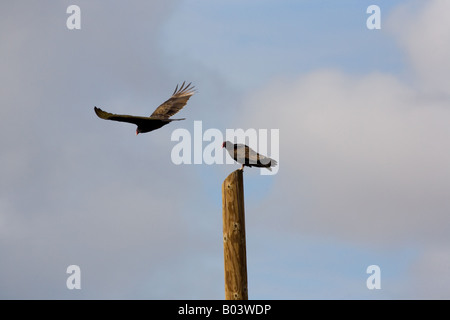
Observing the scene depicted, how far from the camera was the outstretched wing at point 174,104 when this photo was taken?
18.2m

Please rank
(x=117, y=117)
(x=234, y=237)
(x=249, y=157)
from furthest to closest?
(x=117, y=117)
(x=249, y=157)
(x=234, y=237)

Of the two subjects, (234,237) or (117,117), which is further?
(117,117)

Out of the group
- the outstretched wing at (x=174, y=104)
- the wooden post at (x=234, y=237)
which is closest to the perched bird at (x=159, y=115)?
the outstretched wing at (x=174, y=104)

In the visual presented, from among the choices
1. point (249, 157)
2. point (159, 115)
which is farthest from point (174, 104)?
point (249, 157)

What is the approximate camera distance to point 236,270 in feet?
35.9

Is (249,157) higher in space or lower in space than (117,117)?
lower

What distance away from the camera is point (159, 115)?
59.3 feet

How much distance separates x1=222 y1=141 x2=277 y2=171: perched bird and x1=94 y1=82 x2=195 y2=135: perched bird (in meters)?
2.84

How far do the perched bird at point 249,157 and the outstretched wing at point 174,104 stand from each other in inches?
190

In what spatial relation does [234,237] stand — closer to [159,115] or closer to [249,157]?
[249,157]

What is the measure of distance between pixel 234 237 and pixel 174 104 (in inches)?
325

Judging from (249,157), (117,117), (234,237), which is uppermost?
(117,117)
